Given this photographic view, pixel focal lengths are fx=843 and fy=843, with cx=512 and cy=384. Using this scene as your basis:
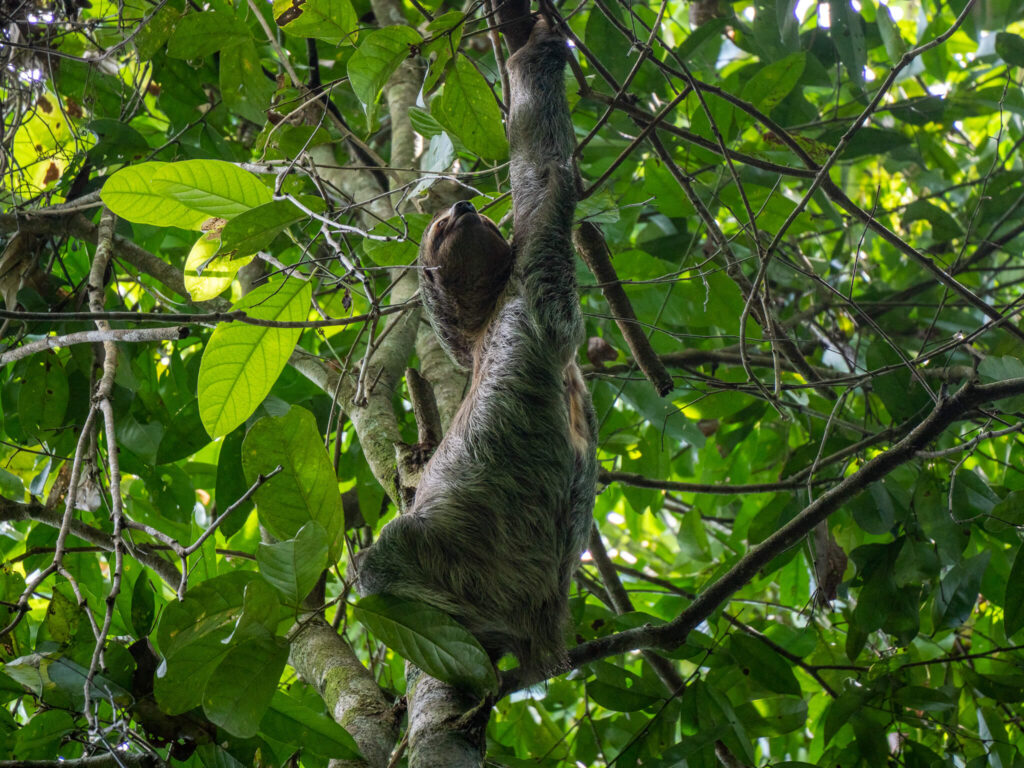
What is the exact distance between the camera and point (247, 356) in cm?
355

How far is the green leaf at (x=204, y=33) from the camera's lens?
4.32 metres

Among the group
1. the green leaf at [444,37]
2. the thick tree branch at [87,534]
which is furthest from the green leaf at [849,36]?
the thick tree branch at [87,534]

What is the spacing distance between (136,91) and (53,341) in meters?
2.27

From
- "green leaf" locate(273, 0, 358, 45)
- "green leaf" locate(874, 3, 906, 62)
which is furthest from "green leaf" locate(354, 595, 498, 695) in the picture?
"green leaf" locate(874, 3, 906, 62)

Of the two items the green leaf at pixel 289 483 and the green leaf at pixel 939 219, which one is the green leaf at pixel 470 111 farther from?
the green leaf at pixel 939 219

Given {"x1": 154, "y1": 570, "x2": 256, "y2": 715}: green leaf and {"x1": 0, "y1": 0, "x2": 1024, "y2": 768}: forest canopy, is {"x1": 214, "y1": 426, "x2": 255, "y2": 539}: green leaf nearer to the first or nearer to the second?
{"x1": 0, "y1": 0, "x2": 1024, "y2": 768}: forest canopy

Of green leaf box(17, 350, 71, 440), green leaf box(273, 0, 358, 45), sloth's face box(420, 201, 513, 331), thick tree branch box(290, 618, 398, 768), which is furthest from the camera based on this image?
green leaf box(17, 350, 71, 440)

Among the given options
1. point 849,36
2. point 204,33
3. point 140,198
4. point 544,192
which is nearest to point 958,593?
point 544,192

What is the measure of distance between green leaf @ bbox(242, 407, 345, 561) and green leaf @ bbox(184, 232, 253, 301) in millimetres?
1160

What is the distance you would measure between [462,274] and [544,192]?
1.93 feet

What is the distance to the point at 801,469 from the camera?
4832mm

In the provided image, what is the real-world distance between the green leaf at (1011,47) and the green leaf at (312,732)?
532 cm

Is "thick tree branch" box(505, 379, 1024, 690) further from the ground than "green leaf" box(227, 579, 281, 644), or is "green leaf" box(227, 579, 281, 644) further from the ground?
"thick tree branch" box(505, 379, 1024, 690)

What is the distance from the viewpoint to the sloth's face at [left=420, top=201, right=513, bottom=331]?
412 cm
